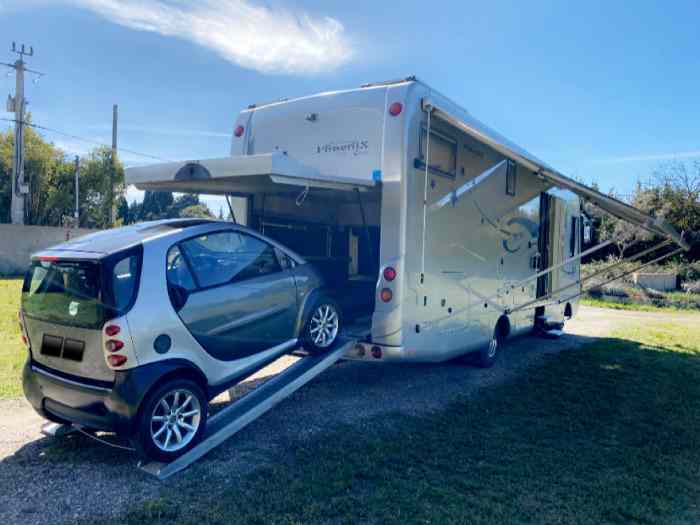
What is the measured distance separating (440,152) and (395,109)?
2.67 feet

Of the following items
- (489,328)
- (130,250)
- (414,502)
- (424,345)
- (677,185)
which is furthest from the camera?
(677,185)

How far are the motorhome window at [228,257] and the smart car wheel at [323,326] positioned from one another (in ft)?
2.11

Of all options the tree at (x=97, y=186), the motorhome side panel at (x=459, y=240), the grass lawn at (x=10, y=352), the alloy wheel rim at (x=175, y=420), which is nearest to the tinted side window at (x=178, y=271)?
the alloy wheel rim at (x=175, y=420)

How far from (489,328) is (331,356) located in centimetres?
288

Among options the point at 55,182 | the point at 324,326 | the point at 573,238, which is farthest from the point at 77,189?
the point at 324,326

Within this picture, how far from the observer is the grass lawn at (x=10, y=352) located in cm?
578

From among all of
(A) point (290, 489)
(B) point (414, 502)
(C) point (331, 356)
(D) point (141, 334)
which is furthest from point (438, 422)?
(D) point (141, 334)

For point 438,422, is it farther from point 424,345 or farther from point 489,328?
point 489,328

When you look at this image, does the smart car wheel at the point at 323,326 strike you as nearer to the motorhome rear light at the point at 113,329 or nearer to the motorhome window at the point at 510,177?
the motorhome rear light at the point at 113,329

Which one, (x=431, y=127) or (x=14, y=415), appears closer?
(x=14, y=415)

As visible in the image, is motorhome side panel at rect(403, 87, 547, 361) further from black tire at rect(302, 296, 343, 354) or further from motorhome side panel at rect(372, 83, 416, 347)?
black tire at rect(302, 296, 343, 354)

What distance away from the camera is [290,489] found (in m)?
3.60

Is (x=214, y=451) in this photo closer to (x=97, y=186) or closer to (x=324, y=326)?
(x=324, y=326)

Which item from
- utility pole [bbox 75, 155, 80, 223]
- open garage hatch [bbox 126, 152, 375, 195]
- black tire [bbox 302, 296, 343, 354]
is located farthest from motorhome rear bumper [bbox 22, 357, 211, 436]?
utility pole [bbox 75, 155, 80, 223]
